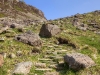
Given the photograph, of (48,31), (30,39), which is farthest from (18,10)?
(30,39)

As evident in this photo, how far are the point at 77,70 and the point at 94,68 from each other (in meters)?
1.19

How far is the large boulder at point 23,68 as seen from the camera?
15.8 metres

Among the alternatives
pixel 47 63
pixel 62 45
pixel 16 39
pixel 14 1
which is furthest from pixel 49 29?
pixel 14 1

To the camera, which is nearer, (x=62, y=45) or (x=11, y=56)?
(x=11, y=56)

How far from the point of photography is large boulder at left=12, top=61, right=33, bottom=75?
15.8 meters

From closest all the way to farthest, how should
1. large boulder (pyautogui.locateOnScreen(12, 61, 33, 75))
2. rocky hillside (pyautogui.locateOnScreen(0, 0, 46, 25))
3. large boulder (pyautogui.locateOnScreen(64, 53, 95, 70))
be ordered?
large boulder (pyautogui.locateOnScreen(12, 61, 33, 75))
large boulder (pyautogui.locateOnScreen(64, 53, 95, 70))
rocky hillside (pyautogui.locateOnScreen(0, 0, 46, 25))

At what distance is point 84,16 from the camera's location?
52.3 meters

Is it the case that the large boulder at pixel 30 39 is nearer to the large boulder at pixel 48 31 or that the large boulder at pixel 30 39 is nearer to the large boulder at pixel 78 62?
the large boulder at pixel 48 31

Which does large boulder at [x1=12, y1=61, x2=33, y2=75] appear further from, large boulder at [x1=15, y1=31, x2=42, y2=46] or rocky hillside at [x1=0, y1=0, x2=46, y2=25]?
rocky hillside at [x1=0, y1=0, x2=46, y2=25]

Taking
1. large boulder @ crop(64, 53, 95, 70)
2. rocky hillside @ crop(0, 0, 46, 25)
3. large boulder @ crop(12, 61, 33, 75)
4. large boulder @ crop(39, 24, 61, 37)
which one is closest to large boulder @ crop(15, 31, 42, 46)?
large boulder @ crop(39, 24, 61, 37)

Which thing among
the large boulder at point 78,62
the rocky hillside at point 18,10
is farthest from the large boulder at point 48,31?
the rocky hillside at point 18,10

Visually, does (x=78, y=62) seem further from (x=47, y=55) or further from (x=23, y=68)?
(x=47, y=55)

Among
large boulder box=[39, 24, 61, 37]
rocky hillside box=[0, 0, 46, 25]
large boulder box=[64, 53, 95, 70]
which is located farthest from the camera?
rocky hillside box=[0, 0, 46, 25]

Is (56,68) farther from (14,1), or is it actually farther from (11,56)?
(14,1)
